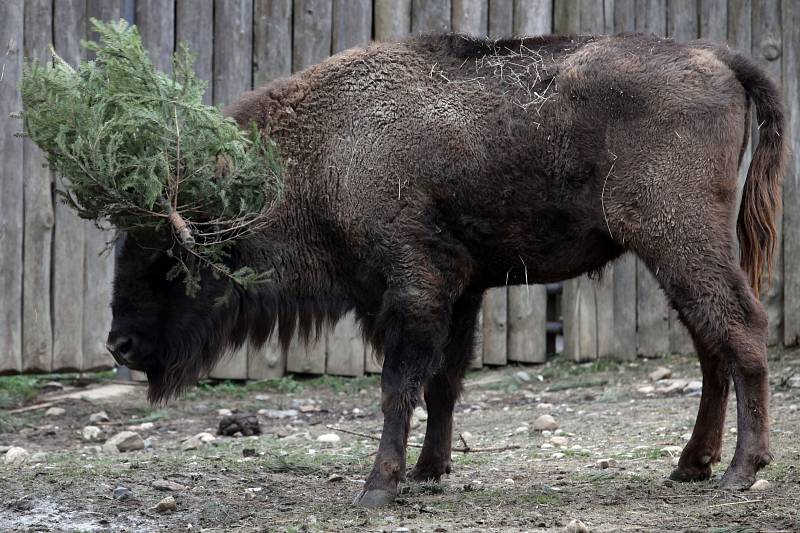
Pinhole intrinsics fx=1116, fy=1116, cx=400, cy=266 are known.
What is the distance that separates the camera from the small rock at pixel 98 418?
744 cm

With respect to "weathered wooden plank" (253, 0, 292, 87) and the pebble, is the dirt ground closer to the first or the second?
the pebble

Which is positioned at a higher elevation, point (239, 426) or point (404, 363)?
point (404, 363)

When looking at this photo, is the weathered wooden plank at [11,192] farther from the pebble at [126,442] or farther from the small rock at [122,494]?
the small rock at [122,494]

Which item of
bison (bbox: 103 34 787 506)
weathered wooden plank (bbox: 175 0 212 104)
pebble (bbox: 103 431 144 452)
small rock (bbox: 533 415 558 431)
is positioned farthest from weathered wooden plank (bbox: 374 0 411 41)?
pebble (bbox: 103 431 144 452)

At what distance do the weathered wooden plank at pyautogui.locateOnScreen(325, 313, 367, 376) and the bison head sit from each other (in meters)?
3.02

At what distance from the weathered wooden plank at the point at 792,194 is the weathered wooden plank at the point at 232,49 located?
4.08 m

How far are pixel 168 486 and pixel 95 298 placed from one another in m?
3.07

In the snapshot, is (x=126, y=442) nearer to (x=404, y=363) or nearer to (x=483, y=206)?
(x=404, y=363)

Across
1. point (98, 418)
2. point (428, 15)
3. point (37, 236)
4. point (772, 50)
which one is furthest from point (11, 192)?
point (772, 50)

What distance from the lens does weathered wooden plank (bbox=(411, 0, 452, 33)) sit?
27.1ft

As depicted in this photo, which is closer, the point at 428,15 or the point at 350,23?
the point at 350,23

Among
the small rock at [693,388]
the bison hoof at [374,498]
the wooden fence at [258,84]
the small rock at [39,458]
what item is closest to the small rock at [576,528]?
the bison hoof at [374,498]

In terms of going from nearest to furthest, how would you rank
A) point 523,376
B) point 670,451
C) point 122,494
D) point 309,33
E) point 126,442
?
1. point 122,494
2. point 670,451
3. point 126,442
4. point 309,33
5. point 523,376

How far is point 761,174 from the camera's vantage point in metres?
5.01
